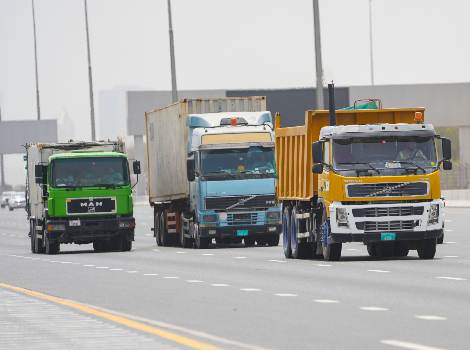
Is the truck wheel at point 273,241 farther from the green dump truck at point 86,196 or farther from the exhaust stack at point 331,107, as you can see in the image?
the exhaust stack at point 331,107

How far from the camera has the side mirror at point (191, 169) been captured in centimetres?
4149

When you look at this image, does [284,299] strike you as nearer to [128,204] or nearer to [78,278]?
[78,278]

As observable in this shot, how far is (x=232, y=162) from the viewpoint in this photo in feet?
135

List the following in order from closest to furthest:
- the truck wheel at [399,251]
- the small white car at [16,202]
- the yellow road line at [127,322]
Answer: the yellow road line at [127,322] < the truck wheel at [399,251] < the small white car at [16,202]

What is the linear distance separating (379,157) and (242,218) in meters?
11.3

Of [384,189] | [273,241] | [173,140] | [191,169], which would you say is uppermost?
[173,140]

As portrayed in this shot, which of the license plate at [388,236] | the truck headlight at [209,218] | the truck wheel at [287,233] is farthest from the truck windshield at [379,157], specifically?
the truck headlight at [209,218]

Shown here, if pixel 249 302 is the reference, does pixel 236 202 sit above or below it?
above

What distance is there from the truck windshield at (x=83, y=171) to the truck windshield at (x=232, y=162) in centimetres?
247

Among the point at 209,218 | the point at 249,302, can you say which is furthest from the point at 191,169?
the point at 249,302

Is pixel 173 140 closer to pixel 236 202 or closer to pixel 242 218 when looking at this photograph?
pixel 236 202

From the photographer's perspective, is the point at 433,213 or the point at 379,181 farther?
the point at 433,213

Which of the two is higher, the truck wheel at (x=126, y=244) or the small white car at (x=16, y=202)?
the small white car at (x=16, y=202)

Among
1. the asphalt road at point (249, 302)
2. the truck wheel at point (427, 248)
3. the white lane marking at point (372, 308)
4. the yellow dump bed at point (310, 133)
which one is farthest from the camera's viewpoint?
the yellow dump bed at point (310, 133)
